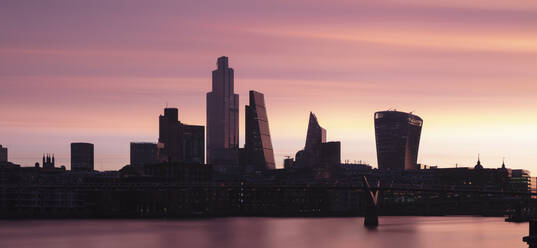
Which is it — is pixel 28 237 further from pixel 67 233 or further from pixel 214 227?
pixel 214 227

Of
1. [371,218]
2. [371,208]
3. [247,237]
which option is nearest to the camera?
[247,237]

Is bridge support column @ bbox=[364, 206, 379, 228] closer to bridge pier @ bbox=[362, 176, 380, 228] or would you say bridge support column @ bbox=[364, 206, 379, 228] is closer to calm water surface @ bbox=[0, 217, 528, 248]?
bridge pier @ bbox=[362, 176, 380, 228]

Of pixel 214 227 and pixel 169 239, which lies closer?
pixel 169 239

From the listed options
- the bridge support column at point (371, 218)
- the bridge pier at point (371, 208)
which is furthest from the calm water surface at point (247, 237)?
the bridge pier at point (371, 208)

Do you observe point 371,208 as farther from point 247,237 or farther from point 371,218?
point 247,237

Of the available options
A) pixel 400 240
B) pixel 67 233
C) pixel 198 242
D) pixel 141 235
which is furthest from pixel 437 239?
pixel 67 233

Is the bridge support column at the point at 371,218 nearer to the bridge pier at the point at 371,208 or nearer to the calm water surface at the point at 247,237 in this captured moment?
the bridge pier at the point at 371,208

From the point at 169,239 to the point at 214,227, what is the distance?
1533 inches

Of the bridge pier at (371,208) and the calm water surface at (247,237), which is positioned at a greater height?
the bridge pier at (371,208)

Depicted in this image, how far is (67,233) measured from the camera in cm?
15575

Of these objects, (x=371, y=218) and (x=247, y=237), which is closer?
(x=247, y=237)

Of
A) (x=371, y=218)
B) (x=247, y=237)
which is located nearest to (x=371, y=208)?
(x=371, y=218)

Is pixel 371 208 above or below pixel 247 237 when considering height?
above

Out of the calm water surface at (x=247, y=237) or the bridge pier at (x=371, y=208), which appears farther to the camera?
the bridge pier at (x=371, y=208)
